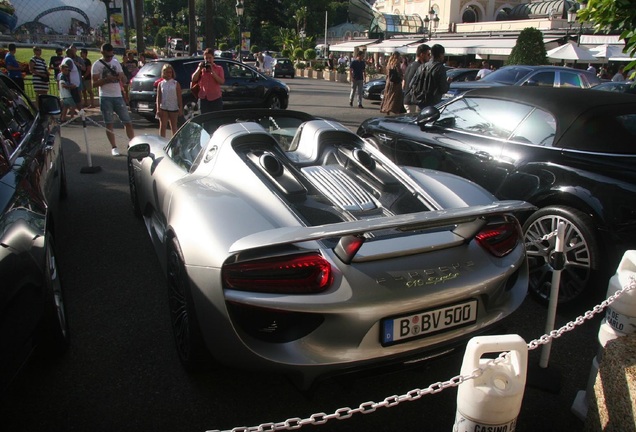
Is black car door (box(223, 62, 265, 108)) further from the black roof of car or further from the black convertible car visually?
the black roof of car

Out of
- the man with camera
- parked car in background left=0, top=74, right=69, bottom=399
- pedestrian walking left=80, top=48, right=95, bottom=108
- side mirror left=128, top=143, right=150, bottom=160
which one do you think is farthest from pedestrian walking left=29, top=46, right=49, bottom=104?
side mirror left=128, top=143, right=150, bottom=160

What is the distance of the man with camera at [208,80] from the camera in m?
8.60

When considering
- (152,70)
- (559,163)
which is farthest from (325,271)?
(152,70)

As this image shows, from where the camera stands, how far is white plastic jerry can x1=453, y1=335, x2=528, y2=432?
168 cm

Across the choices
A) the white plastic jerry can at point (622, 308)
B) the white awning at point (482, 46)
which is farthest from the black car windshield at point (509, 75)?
the white awning at point (482, 46)

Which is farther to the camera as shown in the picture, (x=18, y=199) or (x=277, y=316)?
(x=18, y=199)

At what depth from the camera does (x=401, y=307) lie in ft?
7.18

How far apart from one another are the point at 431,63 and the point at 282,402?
6.50m

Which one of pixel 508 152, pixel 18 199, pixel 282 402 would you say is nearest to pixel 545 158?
pixel 508 152

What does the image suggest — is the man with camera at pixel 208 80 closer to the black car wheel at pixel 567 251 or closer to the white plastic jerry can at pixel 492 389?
the black car wheel at pixel 567 251

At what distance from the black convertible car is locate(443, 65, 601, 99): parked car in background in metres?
8.26

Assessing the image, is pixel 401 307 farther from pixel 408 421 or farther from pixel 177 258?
pixel 177 258

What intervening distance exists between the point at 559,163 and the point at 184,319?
2829 mm

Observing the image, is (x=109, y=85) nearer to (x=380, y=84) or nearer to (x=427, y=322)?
(x=427, y=322)
